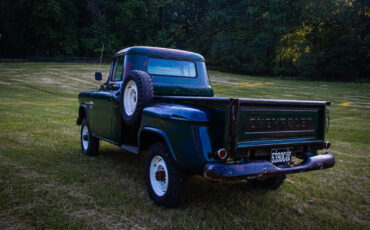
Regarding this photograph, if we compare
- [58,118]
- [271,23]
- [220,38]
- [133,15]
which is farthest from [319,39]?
[58,118]

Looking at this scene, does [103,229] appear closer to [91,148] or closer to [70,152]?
[91,148]

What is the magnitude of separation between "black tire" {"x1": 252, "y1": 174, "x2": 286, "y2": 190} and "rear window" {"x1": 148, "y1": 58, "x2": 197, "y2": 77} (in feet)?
7.07

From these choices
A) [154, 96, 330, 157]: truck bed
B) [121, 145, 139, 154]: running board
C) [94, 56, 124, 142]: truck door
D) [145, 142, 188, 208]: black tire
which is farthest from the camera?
[94, 56, 124, 142]: truck door

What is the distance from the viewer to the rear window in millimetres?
4930

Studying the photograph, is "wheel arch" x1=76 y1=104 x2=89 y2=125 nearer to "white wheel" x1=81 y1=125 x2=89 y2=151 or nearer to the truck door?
"white wheel" x1=81 y1=125 x2=89 y2=151

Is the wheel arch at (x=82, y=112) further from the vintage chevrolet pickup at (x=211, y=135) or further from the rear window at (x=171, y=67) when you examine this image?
the rear window at (x=171, y=67)

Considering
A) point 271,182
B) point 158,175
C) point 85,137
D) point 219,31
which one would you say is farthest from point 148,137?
point 219,31

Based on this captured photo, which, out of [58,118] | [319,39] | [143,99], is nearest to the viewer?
[143,99]

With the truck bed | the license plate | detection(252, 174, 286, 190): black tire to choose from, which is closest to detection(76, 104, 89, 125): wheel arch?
the truck bed

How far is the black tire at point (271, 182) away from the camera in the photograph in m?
4.35

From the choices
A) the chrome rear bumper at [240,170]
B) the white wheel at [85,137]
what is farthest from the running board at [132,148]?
the white wheel at [85,137]

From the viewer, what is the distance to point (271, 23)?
57.8 metres

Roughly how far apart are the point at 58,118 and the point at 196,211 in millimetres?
8614

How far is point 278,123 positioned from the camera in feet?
11.0
